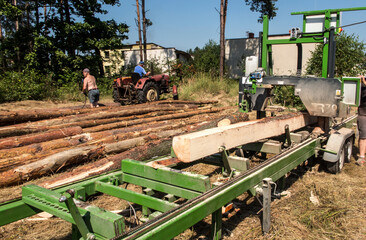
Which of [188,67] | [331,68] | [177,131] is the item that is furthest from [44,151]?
[188,67]

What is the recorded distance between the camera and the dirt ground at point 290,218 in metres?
3.34

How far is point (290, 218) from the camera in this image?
3652 mm

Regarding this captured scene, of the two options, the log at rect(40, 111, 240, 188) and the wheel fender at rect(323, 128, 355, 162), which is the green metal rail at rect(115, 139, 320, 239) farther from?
the log at rect(40, 111, 240, 188)

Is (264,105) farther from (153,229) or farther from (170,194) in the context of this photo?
(153,229)

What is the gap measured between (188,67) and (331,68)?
58.4 feet

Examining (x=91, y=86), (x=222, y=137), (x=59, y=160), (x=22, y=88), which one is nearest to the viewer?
(x=222, y=137)

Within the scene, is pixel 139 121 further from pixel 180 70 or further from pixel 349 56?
pixel 180 70

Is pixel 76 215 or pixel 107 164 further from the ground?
pixel 76 215

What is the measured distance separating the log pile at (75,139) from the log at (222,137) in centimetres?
206

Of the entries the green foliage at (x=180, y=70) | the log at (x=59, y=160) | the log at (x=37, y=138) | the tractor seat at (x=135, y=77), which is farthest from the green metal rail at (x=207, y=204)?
the green foliage at (x=180, y=70)

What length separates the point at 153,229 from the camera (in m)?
2.10

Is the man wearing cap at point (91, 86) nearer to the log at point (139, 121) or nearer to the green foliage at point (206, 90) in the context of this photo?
the log at point (139, 121)

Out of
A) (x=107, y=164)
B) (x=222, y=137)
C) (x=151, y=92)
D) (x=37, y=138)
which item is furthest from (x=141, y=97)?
A: (x=222, y=137)

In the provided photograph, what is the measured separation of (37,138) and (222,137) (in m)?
4.39
